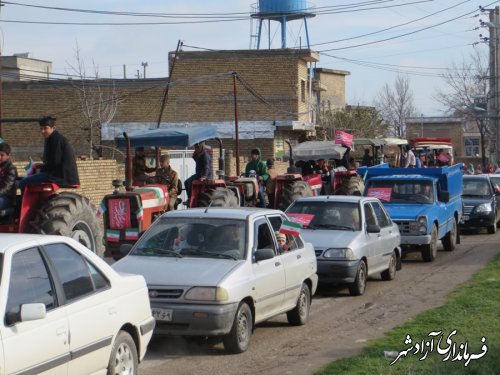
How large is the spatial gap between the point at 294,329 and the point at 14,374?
20.5 feet

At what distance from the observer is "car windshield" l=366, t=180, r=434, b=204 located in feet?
69.5

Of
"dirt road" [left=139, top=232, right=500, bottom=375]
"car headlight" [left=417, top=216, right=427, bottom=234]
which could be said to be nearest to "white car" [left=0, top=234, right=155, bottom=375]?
"dirt road" [left=139, top=232, right=500, bottom=375]

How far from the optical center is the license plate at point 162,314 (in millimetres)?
10133

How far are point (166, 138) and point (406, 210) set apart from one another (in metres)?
6.45

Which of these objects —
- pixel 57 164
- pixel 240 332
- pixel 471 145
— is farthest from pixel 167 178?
pixel 471 145

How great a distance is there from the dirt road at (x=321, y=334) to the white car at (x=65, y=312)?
62.9 inches

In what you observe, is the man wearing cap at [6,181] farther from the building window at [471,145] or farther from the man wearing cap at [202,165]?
the building window at [471,145]

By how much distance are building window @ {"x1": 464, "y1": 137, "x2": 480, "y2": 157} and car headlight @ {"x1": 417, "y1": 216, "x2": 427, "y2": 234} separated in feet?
260

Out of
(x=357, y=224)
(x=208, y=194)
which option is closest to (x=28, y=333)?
(x=357, y=224)

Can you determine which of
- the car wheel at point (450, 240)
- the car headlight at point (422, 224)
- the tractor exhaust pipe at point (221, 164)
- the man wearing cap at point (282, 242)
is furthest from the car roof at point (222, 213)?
the car wheel at point (450, 240)

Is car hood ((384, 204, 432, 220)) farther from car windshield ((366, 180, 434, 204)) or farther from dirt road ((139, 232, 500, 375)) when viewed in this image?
dirt road ((139, 232, 500, 375))

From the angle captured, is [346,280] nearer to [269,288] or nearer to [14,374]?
[269,288]

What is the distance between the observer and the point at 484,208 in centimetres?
2816

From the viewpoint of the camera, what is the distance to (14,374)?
253 inches
